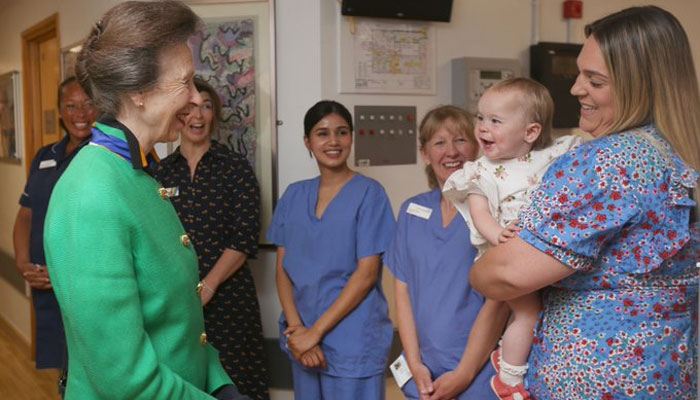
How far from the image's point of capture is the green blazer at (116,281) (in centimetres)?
104

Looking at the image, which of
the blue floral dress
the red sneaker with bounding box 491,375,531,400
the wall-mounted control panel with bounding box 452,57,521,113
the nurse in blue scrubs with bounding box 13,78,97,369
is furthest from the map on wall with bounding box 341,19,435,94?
the blue floral dress

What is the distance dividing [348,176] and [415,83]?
0.74 meters

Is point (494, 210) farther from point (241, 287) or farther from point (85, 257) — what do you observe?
point (241, 287)

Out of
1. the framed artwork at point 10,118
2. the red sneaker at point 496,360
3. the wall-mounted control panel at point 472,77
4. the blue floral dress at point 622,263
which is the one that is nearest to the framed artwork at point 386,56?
the wall-mounted control panel at point 472,77

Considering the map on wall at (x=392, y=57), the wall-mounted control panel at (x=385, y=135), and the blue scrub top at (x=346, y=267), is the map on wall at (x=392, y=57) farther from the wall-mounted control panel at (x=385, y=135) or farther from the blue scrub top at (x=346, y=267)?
the blue scrub top at (x=346, y=267)

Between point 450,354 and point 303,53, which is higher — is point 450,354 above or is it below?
below

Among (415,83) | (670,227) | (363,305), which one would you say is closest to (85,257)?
(670,227)

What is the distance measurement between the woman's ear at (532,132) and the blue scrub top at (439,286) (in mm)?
417

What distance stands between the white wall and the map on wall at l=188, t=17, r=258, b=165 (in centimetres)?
14

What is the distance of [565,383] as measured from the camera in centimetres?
129

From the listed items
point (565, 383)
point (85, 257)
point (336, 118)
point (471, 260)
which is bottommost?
point (565, 383)

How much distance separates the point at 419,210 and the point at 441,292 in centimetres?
28

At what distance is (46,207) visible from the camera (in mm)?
2992

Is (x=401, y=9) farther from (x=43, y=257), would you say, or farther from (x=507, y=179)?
(x=43, y=257)
